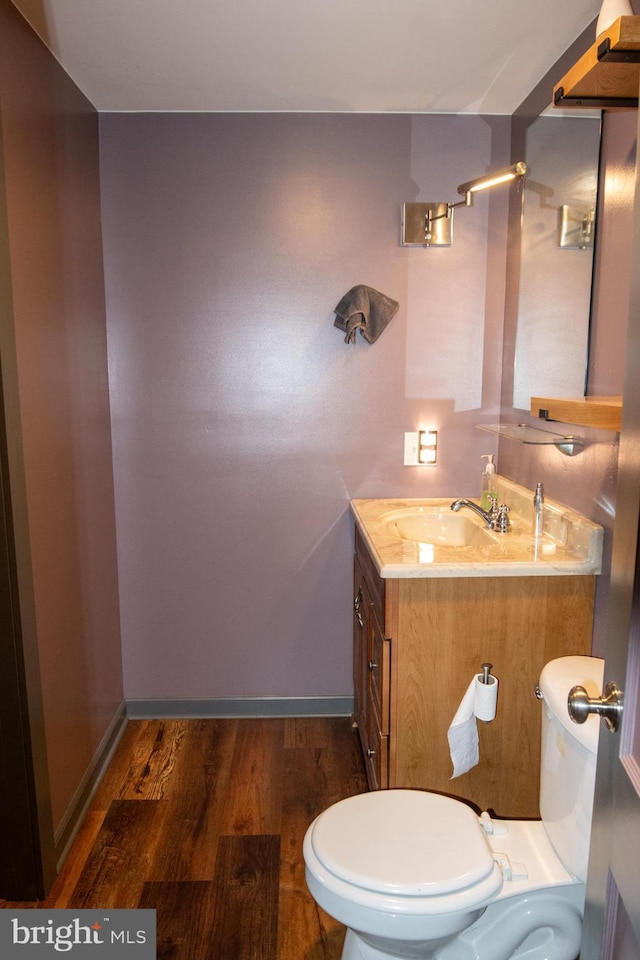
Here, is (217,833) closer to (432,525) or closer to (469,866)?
(469,866)

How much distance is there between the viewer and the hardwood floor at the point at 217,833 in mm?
1786

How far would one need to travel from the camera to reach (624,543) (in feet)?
3.12

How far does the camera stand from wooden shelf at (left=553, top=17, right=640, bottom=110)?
1.29m

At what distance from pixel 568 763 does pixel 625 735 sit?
0.53 metres

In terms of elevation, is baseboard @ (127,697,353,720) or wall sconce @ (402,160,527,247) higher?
wall sconce @ (402,160,527,247)

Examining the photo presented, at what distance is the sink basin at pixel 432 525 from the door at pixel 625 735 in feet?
4.85

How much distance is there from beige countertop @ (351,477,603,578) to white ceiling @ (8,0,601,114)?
1.39 metres

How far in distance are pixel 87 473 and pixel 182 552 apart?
22.2 inches

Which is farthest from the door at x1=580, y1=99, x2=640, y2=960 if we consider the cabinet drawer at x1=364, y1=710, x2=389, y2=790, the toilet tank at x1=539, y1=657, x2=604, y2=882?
the cabinet drawer at x1=364, y1=710, x2=389, y2=790

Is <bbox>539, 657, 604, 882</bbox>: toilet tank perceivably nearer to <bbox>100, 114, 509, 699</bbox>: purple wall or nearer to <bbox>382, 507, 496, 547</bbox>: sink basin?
<bbox>382, 507, 496, 547</bbox>: sink basin

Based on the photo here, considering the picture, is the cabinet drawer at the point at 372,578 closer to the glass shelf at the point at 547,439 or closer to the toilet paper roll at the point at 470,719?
the toilet paper roll at the point at 470,719

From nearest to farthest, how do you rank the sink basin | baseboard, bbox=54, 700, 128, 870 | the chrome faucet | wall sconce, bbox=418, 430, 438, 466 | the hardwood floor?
the hardwood floor → baseboard, bbox=54, 700, 128, 870 → the chrome faucet → the sink basin → wall sconce, bbox=418, 430, 438, 466

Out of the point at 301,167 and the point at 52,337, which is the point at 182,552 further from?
the point at 301,167

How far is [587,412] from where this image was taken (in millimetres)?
1561
